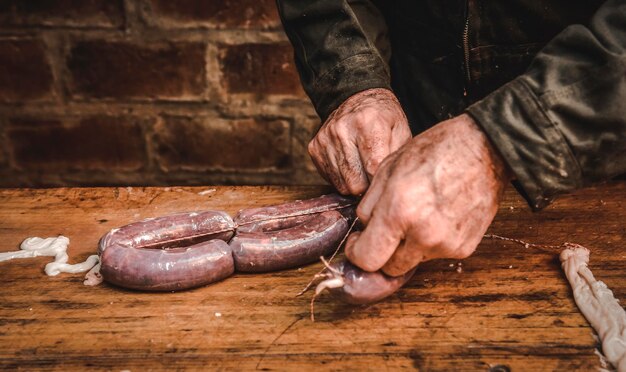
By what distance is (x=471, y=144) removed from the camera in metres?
1.57

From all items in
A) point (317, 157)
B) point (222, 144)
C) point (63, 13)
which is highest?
point (63, 13)

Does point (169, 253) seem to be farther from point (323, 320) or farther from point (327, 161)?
point (327, 161)

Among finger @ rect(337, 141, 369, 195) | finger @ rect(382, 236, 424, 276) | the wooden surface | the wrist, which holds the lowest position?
the wooden surface

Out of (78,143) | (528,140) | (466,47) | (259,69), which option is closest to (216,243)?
(528,140)

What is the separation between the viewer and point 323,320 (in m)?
1.66

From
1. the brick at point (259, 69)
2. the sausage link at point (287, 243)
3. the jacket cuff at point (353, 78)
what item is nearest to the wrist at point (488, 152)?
the sausage link at point (287, 243)

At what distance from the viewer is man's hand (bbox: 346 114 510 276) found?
1516mm

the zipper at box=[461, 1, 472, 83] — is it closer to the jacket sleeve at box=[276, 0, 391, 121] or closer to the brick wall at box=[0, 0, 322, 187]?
the jacket sleeve at box=[276, 0, 391, 121]

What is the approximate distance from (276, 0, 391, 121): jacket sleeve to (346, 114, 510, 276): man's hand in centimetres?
69

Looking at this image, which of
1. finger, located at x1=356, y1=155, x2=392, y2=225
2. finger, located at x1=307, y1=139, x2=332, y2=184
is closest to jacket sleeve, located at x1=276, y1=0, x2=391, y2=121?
finger, located at x1=307, y1=139, x2=332, y2=184

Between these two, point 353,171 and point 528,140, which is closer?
point 528,140

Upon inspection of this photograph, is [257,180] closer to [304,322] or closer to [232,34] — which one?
[232,34]

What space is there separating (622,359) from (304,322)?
83cm

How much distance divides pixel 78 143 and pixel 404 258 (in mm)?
2713
